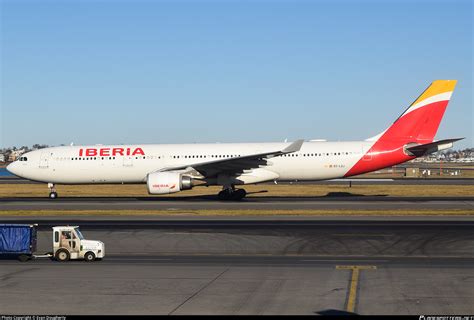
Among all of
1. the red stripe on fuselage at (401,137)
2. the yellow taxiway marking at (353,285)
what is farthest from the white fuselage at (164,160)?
the yellow taxiway marking at (353,285)

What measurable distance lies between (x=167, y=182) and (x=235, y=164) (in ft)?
16.5

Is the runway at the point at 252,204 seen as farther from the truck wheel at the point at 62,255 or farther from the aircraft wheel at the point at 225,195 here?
the truck wheel at the point at 62,255

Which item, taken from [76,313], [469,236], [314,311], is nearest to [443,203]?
[469,236]

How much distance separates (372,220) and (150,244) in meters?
12.5

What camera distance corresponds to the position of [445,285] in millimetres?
16641

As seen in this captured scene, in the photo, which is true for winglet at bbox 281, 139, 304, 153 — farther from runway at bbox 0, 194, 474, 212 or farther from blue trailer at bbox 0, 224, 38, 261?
blue trailer at bbox 0, 224, 38, 261

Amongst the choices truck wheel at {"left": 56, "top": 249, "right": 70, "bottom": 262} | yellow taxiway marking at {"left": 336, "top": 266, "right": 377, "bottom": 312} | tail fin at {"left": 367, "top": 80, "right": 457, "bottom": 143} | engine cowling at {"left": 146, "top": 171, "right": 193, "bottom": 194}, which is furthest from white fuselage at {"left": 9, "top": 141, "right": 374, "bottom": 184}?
yellow taxiway marking at {"left": 336, "top": 266, "right": 377, "bottom": 312}

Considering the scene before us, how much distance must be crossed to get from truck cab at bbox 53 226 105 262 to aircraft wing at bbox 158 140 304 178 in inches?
836

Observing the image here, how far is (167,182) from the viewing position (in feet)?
136

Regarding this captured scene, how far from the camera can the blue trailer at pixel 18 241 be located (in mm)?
21641

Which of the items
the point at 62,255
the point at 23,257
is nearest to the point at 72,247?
the point at 62,255

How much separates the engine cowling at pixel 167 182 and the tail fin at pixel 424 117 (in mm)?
14962

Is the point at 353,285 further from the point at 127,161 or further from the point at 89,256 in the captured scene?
the point at 127,161

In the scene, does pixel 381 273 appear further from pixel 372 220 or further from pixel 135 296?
pixel 372 220
